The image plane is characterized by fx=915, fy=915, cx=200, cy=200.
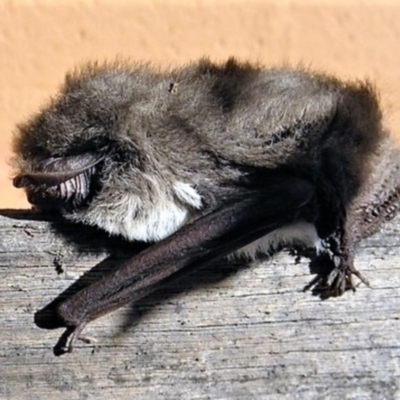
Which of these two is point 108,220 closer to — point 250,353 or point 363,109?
point 250,353

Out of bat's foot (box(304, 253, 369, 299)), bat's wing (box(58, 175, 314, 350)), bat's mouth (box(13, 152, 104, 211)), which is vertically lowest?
bat's mouth (box(13, 152, 104, 211))

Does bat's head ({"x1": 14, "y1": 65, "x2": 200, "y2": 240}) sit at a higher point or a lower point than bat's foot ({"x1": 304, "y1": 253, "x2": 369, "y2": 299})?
lower

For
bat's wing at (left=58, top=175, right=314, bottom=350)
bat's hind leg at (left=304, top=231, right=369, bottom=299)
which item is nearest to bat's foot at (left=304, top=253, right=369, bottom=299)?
bat's hind leg at (left=304, top=231, right=369, bottom=299)

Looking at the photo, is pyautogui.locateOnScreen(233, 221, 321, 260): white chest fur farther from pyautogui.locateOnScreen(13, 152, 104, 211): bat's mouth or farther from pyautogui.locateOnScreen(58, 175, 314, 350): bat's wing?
pyautogui.locateOnScreen(13, 152, 104, 211): bat's mouth

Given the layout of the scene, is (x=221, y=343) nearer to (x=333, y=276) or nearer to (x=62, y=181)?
(x=333, y=276)

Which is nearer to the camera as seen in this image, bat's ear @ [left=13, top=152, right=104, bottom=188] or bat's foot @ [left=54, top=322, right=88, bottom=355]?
bat's foot @ [left=54, top=322, right=88, bottom=355]

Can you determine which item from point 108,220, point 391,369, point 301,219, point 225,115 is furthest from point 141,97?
point 391,369

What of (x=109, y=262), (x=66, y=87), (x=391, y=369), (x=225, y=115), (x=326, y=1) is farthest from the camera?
(x=326, y=1)

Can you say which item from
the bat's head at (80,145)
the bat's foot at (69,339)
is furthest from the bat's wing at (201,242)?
the bat's head at (80,145)
